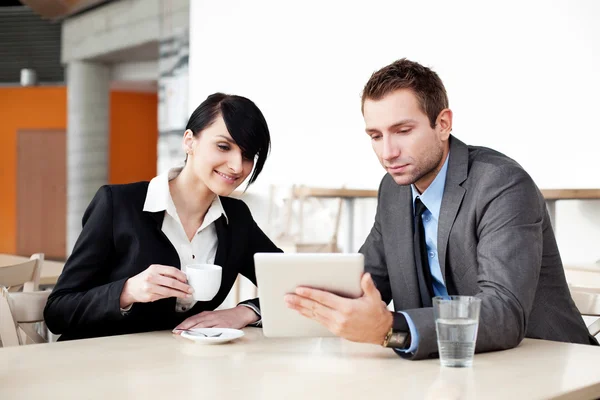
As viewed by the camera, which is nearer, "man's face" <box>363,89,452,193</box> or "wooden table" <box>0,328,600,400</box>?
"wooden table" <box>0,328,600,400</box>

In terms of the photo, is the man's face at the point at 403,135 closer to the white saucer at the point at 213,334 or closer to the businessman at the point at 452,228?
the businessman at the point at 452,228

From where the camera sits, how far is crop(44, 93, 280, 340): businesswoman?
1619 mm

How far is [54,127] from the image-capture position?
37.8 ft

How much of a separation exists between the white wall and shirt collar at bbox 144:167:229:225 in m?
3.32

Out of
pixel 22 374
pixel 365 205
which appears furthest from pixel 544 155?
pixel 22 374

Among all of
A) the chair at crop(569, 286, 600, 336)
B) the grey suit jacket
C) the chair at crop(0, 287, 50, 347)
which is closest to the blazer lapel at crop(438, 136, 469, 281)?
the grey suit jacket

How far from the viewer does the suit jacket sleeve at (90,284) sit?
158 centimetres

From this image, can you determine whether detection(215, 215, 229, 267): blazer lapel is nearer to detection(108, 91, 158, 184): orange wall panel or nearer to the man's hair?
the man's hair

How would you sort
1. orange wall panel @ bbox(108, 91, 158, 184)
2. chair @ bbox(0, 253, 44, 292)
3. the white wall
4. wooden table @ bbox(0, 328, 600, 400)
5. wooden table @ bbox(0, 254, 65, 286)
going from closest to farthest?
Answer: wooden table @ bbox(0, 328, 600, 400) → chair @ bbox(0, 253, 44, 292) → wooden table @ bbox(0, 254, 65, 286) → the white wall → orange wall panel @ bbox(108, 91, 158, 184)

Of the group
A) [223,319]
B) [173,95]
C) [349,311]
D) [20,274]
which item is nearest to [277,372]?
[349,311]

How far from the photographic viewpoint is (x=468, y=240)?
5.21 ft

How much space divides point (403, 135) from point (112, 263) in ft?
2.47

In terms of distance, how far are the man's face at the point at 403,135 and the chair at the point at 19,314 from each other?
0.83 m

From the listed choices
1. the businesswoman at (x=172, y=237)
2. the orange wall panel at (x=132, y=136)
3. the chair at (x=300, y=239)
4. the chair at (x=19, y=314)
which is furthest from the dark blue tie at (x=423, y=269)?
the orange wall panel at (x=132, y=136)
